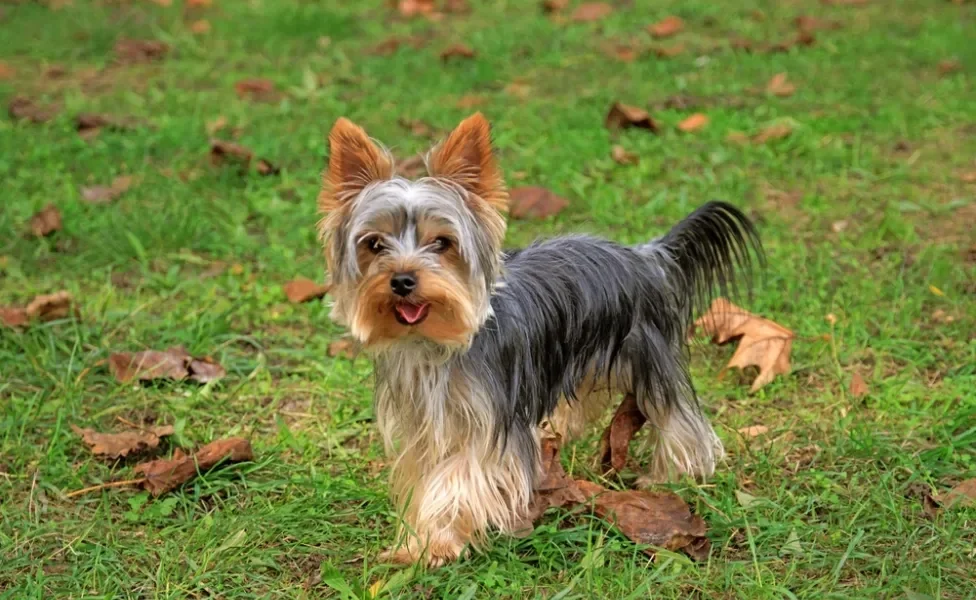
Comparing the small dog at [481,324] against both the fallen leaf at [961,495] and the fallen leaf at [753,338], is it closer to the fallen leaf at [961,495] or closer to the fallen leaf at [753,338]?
the fallen leaf at [753,338]

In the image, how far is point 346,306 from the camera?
332 centimetres

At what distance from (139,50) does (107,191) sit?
3120 millimetres

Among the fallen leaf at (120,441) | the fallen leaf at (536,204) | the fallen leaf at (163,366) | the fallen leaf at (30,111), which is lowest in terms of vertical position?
the fallen leaf at (120,441)

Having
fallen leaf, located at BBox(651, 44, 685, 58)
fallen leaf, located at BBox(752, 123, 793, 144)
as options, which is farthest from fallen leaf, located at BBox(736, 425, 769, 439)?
fallen leaf, located at BBox(651, 44, 685, 58)

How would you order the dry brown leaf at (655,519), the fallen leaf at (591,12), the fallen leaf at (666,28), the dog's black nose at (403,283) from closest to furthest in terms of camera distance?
the dog's black nose at (403,283)
the dry brown leaf at (655,519)
the fallen leaf at (666,28)
the fallen leaf at (591,12)

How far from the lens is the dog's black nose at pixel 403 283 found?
10.3 ft

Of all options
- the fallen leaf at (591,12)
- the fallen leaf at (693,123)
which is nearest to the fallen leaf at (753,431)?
the fallen leaf at (693,123)

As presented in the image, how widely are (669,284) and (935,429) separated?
1.14 metres

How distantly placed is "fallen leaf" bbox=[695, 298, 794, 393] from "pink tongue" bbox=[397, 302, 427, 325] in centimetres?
162

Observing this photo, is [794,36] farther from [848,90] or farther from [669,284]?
[669,284]

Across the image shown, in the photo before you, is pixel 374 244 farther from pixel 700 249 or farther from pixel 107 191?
pixel 107 191

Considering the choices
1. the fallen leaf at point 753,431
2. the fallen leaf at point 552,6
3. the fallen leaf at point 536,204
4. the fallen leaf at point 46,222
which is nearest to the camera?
the fallen leaf at point 753,431

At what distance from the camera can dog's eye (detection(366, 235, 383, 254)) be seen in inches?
129

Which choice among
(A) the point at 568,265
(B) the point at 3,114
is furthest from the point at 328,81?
(A) the point at 568,265
